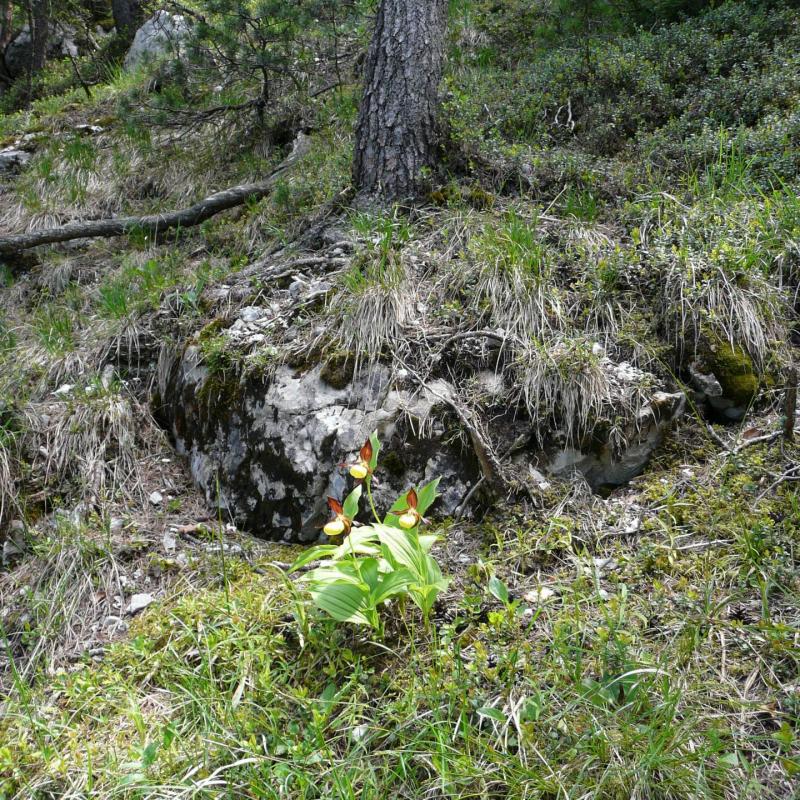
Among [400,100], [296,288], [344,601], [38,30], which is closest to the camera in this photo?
[344,601]

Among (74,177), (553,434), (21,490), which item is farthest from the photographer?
(74,177)

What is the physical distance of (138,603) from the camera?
297cm

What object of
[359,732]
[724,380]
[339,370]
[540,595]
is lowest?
[359,732]

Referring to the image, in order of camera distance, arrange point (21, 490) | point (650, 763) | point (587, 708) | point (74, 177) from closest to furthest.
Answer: point (650, 763), point (587, 708), point (21, 490), point (74, 177)

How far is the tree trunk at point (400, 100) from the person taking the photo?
4.45 m

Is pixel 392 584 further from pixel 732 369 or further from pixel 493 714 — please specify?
pixel 732 369

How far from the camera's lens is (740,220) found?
3688 millimetres

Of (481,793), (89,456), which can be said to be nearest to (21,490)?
(89,456)

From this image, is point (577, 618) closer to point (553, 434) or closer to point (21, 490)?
point (553, 434)

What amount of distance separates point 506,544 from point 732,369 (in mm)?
1565

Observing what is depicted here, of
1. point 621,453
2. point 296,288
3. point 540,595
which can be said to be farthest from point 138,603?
point 621,453

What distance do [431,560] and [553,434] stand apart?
1.07 metres

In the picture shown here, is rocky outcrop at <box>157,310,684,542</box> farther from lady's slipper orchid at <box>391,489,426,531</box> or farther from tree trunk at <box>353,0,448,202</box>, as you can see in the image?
tree trunk at <box>353,0,448,202</box>

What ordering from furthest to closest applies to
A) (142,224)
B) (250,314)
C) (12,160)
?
1. (12,160)
2. (142,224)
3. (250,314)
